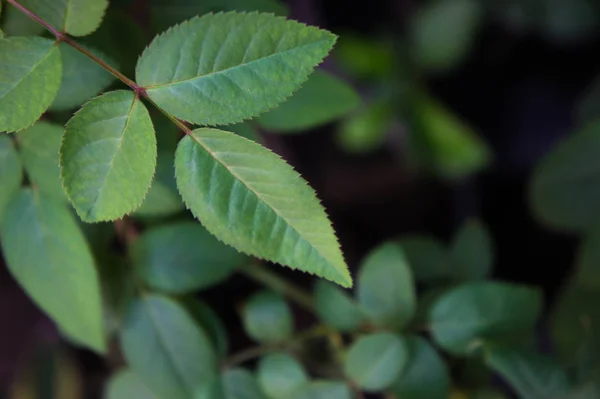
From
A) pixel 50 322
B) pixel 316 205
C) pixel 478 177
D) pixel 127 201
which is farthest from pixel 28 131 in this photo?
pixel 478 177

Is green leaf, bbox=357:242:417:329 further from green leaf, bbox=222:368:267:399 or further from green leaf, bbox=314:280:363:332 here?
green leaf, bbox=222:368:267:399

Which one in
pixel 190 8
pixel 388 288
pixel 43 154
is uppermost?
pixel 190 8

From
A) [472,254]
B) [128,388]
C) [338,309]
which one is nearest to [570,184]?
[472,254]

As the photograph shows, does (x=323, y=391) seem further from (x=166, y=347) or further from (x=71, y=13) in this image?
(x=71, y=13)

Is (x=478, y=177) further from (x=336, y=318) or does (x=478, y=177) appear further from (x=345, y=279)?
(x=345, y=279)

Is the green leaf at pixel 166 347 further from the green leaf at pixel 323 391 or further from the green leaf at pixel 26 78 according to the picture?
the green leaf at pixel 26 78

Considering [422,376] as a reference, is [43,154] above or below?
above
